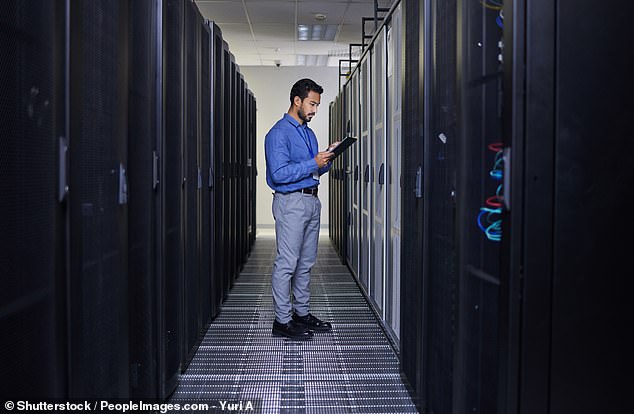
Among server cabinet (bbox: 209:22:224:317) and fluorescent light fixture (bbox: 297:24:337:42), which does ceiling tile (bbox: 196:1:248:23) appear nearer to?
fluorescent light fixture (bbox: 297:24:337:42)

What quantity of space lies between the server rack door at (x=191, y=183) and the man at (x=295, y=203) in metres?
0.52

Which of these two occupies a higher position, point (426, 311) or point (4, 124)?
Result: point (4, 124)

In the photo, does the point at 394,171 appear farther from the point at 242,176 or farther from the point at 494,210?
the point at 242,176

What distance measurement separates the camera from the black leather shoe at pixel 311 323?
389cm

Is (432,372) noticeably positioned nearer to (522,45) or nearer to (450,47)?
(450,47)

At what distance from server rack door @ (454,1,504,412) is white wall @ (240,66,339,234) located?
30.7ft

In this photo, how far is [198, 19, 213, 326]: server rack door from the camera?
11.5 ft

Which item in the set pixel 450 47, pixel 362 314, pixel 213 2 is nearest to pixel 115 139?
pixel 450 47

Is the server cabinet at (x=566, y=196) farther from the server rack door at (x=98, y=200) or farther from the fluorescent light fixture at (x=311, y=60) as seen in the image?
the fluorescent light fixture at (x=311, y=60)

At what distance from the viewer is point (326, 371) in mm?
3115

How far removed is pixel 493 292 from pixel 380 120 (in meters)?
2.57

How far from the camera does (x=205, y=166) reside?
3678 millimetres

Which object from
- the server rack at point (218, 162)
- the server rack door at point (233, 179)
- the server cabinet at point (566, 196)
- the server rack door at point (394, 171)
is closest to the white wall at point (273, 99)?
the server rack door at point (233, 179)

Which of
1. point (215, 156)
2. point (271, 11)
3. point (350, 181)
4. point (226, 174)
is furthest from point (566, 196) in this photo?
point (271, 11)
